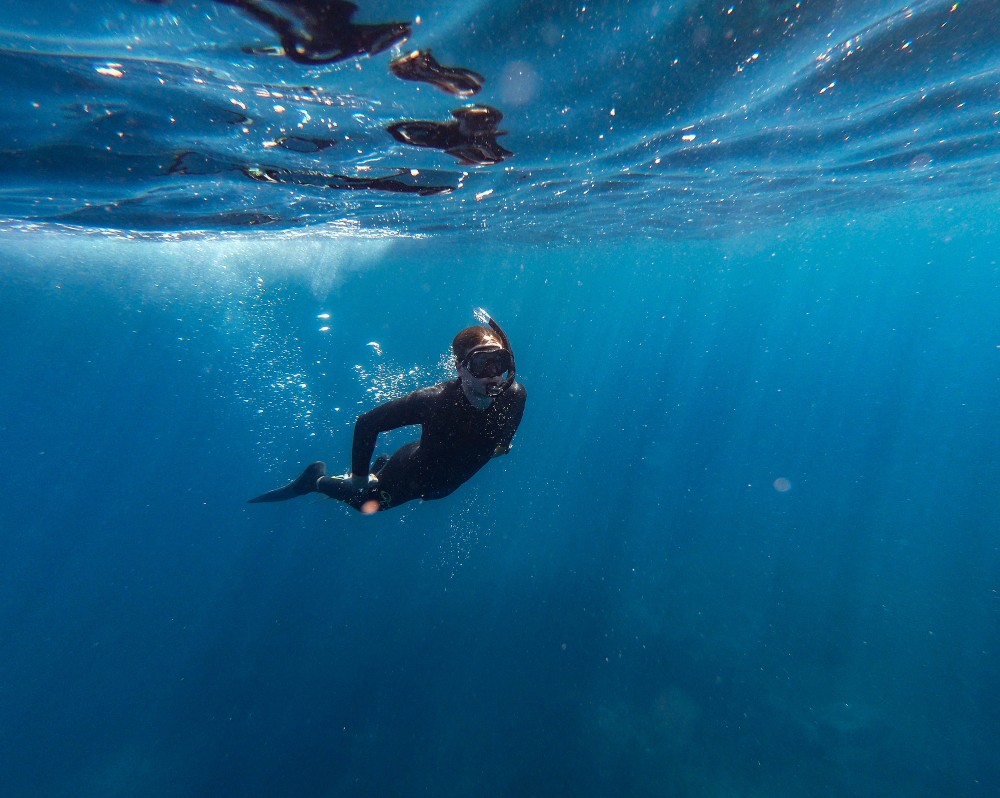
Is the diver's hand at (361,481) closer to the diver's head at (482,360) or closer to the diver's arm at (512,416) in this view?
the diver's arm at (512,416)

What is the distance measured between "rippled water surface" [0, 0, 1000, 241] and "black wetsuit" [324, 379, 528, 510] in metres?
3.86

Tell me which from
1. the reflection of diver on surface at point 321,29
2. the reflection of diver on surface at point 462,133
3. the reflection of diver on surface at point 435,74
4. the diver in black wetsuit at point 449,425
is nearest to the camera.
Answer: the diver in black wetsuit at point 449,425

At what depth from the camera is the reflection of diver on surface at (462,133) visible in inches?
315

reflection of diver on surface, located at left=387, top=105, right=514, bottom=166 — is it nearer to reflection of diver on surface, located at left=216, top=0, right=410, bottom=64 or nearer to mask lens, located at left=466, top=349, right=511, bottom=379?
reflection of diver on surface, located at left=216, top=0, right=410, bottom=64

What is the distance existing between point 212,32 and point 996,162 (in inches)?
830

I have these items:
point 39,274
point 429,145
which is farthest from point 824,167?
point 39,274

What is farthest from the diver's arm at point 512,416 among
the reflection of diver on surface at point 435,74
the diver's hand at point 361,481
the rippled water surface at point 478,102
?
the reflection of diver on surface at point 435,74

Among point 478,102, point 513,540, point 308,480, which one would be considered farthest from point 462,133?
point 513,540

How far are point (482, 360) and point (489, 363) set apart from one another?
62 millimetres

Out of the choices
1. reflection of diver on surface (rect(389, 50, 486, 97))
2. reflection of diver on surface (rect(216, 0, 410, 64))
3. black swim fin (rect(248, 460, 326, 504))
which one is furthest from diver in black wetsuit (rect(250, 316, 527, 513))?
reflection of diver on surface (rect(389, 50, 486, 97))

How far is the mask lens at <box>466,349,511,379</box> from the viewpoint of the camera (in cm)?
381

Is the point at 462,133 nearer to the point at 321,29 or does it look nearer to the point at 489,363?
the point at 321,29

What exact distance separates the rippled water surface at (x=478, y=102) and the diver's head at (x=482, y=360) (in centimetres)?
346

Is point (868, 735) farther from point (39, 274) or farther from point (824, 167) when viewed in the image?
point (39, 274)
